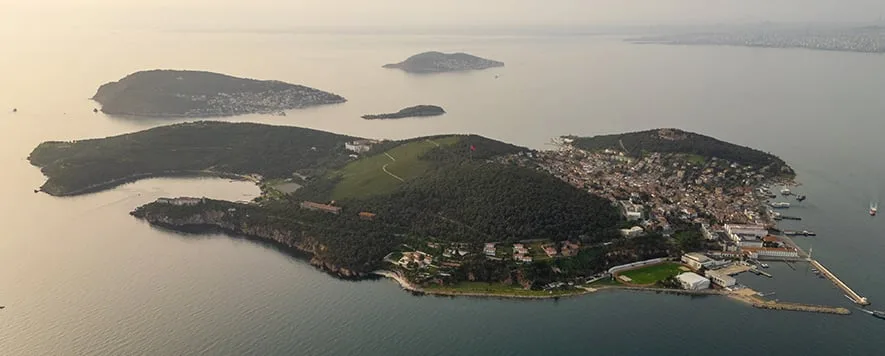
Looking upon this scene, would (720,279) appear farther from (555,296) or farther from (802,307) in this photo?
(555,296)

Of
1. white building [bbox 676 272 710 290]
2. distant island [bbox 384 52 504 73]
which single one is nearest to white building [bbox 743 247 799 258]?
white building [bbox 676 272 710 290]

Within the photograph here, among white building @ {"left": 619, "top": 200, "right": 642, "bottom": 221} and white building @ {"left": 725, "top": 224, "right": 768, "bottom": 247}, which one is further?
white building @ {"left": 619, "top": 200, "right": 642, "bottom": 221}

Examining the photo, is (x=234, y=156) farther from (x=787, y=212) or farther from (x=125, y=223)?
(x=787, y=212)

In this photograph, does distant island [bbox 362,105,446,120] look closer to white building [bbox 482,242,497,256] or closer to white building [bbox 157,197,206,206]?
white building [bbox 157,197,206,206]

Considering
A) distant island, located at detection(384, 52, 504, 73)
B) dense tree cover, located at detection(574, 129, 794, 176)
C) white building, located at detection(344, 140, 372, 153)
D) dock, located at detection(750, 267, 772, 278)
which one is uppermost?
distant island, located at detection(384, 52, 504, 73)

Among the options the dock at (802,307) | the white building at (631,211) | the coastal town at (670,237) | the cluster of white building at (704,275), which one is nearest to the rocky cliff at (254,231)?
the coastal town at (670,237)

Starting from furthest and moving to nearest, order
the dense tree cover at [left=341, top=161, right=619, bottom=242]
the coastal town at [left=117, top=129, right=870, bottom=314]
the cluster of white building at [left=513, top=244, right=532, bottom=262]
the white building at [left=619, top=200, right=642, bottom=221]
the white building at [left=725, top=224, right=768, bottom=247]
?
the white building at [left=619, top=200, right=642, bottom=221] → the dense tree cover at [left=341, top=161, right=619, bottom=242] → the white building at [left=725, top=224, right=768, bottom=247] → the cluster of white building at [left=513, top=244, right=532, bottom=262] → the coastal town at [left=117, top=129, right=870, bottom=314]

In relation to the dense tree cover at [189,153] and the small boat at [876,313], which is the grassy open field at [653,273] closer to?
the small boat at [876,313]
